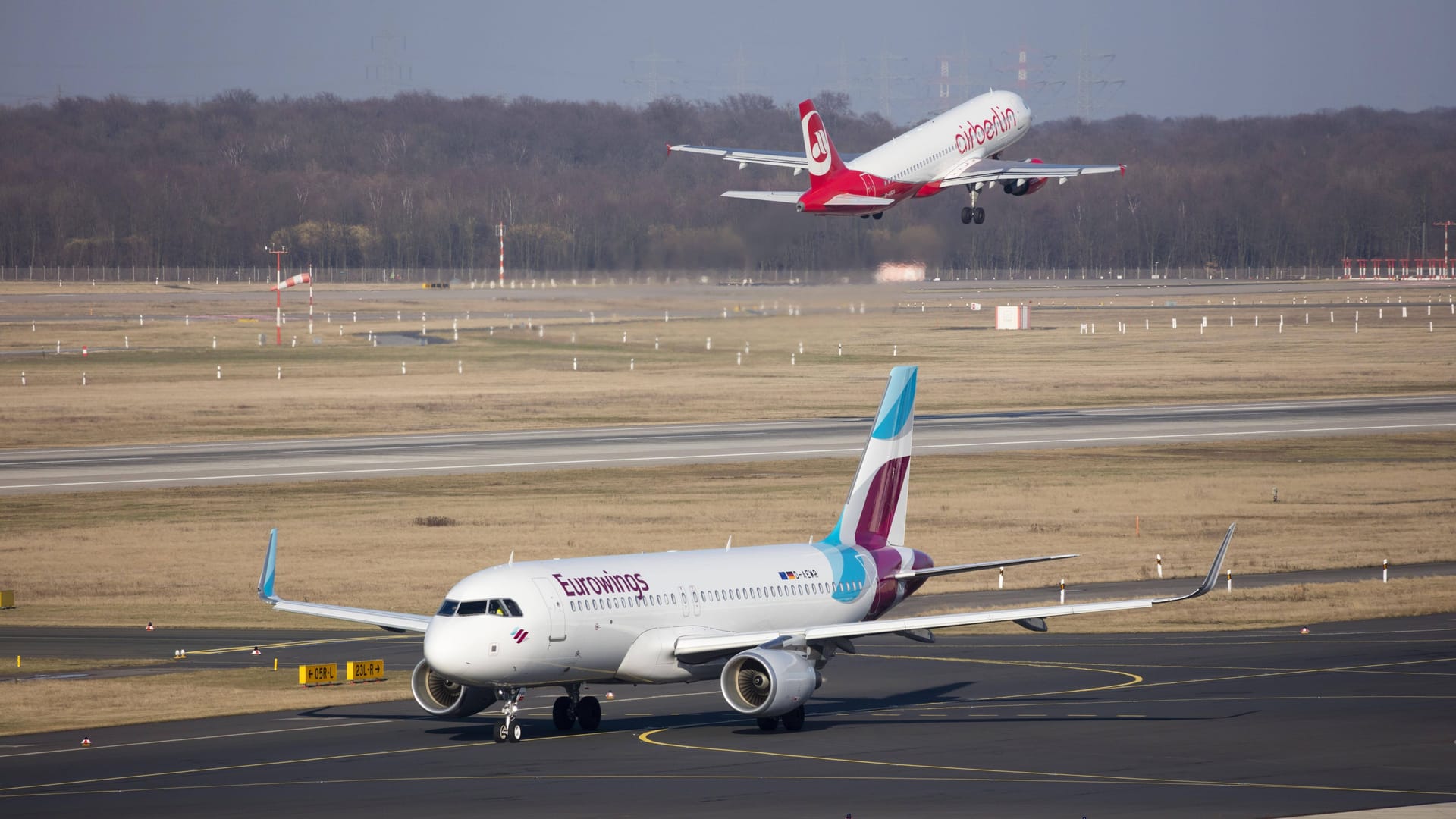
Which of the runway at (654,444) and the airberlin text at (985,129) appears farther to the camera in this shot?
the airberlin text at (985,129)

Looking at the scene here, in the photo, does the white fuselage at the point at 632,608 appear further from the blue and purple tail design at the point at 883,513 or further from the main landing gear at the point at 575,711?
the main landing gear at the point at 575,711

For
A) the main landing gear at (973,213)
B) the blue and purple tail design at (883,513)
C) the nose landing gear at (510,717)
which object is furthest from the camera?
the main landing gear at (973,213)

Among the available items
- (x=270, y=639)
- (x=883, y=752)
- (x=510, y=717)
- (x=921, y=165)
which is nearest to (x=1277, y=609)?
(x=883, y=752)

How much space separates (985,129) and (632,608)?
69750 millimetres

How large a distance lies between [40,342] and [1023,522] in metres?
132

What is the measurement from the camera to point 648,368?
151 metres

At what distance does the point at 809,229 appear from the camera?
109500mm

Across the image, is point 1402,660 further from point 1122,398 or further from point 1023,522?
point 1122,398

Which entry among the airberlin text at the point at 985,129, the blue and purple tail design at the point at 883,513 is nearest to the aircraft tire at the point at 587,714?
the blue and purple tail design at the point at 883,513

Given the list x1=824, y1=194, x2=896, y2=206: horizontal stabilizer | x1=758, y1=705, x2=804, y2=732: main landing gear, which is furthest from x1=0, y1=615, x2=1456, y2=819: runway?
x1=824, y1=194, x2=896, y2=206: horizontal stabilizer

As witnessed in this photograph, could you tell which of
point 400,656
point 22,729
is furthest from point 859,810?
point 400,656

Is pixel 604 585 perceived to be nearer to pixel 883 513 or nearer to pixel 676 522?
pixel 883 513

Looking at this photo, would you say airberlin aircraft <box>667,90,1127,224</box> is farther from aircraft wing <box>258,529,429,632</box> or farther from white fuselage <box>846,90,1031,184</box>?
aircraft wing <box>258,529,429,632</box>

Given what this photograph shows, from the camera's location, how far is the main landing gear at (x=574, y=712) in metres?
38.1
